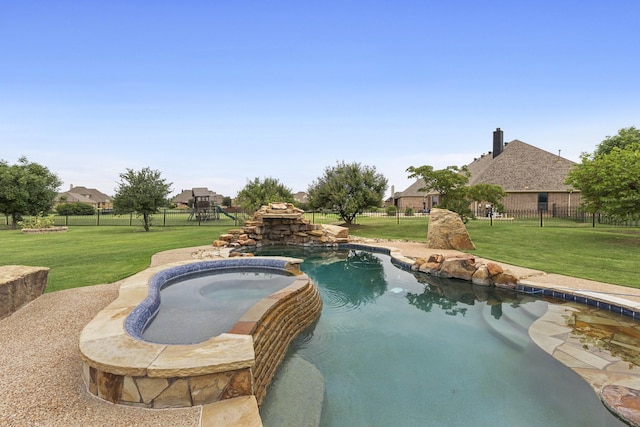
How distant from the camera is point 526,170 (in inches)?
1072

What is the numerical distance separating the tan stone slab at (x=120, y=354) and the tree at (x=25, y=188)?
24616 millimetres

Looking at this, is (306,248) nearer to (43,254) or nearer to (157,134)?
(43,254)

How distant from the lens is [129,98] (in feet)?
54.1

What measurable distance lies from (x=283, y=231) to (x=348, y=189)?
637 centimetres

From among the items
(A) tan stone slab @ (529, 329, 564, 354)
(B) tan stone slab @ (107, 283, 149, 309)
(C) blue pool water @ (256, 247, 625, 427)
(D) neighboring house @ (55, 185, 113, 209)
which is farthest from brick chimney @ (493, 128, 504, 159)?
(D) neighboring house @ (55, 185, 113, 209)

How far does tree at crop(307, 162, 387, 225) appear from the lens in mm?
18922

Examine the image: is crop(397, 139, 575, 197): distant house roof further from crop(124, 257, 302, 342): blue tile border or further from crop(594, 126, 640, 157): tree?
crop(124, 257, 302, 342): blue tile border

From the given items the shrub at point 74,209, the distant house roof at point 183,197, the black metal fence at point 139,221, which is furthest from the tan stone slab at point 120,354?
the distant house roof at point 183,197

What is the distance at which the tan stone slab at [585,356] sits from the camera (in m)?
3.66

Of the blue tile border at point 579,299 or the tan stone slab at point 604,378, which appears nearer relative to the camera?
the tan stone slab at point 604,378

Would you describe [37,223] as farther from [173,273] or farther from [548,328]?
[548,328]

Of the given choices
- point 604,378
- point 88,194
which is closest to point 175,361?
point 604,378

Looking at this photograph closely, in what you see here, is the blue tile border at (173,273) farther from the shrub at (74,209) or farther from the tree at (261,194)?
the shrub at (74,209)

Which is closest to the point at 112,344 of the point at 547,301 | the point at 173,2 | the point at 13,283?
the point at 13,283
